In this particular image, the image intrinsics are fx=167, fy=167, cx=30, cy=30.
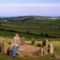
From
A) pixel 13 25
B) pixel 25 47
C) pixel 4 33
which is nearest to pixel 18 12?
pixel 13 25

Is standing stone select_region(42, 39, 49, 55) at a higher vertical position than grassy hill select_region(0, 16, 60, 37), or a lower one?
lower

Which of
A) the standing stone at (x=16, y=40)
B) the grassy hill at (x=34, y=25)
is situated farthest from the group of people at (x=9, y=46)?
the grassy hill at (x=34, y=25)

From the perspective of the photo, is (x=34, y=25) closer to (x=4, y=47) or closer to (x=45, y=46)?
(x=45, y=46)

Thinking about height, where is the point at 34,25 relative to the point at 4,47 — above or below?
above

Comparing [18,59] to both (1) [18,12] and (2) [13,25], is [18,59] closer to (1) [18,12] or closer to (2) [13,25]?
(2) [13,25]

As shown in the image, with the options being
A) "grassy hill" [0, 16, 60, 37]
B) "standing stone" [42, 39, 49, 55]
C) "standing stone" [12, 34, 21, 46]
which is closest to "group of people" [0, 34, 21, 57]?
"standing stone" [12, 34, 21, 46]

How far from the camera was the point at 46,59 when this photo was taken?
74.7 inches

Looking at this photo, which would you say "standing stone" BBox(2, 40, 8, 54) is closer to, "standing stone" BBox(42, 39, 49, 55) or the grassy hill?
the grassy hill

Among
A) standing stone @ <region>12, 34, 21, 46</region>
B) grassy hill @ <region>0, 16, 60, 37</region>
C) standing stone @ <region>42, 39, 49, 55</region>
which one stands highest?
grassy hill @ <region>0, 16, 60, 37</region>

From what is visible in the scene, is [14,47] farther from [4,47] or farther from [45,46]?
[45,46]

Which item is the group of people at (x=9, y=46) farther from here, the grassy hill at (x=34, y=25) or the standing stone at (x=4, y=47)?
the grassy hill at (x=34, y=25)

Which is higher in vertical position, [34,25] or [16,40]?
[34,25]

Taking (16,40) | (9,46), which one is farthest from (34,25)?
(9,46)

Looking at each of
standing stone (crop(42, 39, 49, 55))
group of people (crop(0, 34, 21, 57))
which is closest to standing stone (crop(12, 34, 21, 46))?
group of people (crop(0, 34, 21, 57))
